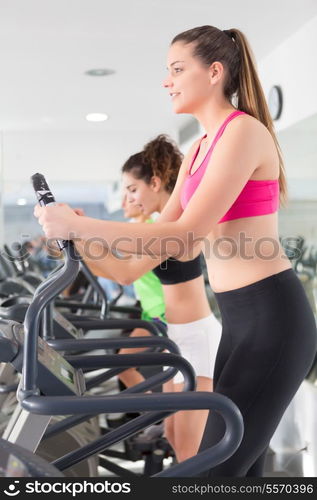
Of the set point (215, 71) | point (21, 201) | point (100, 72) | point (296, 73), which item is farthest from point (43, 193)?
point (21, 201)

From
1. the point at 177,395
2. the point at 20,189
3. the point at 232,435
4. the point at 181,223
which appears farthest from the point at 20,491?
the point at 20,189

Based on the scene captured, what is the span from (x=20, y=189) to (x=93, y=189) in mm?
1075

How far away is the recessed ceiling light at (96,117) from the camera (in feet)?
22.8

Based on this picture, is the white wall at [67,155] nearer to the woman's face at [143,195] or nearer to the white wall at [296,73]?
the white wall at [296,73]

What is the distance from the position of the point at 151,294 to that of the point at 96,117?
4331mm

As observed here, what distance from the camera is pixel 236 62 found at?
190cm

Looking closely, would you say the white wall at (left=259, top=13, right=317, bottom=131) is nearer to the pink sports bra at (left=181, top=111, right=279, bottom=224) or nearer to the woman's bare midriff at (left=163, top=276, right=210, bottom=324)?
the woman's bare midriff at (left=163, top=276, right=210, bottom=324)

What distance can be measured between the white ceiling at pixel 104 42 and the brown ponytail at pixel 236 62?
191 cm

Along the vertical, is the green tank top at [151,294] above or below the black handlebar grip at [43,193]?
below

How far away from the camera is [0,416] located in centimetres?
281

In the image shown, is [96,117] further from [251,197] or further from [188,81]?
[251,197]

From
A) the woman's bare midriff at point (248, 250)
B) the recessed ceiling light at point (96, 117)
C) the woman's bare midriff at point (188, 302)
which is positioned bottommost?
the woman's bare midriff at point (188, 302)

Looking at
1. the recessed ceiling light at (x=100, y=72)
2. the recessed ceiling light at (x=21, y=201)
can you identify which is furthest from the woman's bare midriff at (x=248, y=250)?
the recessed ceiling light at (x=21, y=201)

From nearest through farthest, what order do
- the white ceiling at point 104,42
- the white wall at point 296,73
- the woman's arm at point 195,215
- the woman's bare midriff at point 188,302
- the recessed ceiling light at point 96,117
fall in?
the woman's arm at point 195,215 → the woman's bare midriff at point 188,302 → the white ceiling at point 104,42 → the white wall at point 296,73 → the recessed ceiling light at point 96,117
